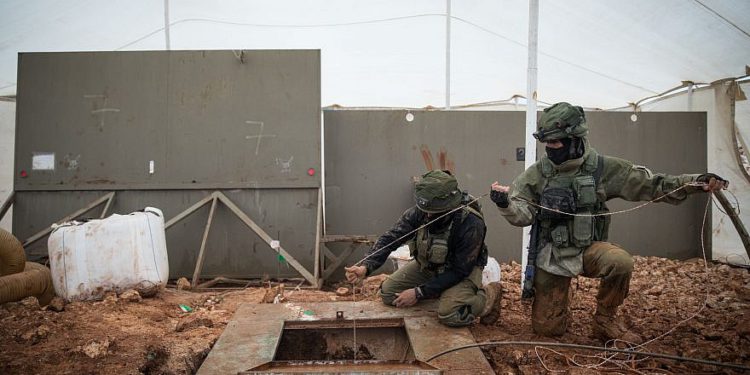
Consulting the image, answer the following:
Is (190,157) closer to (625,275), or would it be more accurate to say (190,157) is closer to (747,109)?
(625,275)

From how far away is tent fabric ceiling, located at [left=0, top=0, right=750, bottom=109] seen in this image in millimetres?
6109

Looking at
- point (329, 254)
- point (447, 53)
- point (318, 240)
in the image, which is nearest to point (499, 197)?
point (318, 240)

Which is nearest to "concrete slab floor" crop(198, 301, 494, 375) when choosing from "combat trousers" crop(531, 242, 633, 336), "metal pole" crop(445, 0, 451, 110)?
"combat trousers" crop(531, 242, 633, 336)

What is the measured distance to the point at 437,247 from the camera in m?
3.66

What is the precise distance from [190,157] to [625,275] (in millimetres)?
4537

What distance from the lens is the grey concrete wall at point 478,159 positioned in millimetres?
6277

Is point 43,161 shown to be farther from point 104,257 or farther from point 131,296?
point 131,296

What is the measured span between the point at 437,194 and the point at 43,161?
478 cm

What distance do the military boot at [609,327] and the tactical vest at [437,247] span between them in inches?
33.7

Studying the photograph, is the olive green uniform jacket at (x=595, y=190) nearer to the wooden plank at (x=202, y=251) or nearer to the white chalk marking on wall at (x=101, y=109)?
the wooden plank at (x=202, y=251)

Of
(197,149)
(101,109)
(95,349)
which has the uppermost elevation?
(101,109)

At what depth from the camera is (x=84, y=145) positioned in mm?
5848

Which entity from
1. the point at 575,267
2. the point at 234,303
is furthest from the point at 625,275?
the point at 234,303

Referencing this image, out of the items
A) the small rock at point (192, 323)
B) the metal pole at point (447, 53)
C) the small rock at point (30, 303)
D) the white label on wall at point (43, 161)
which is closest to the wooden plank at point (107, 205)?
the white label on wall at point (43, 161)
